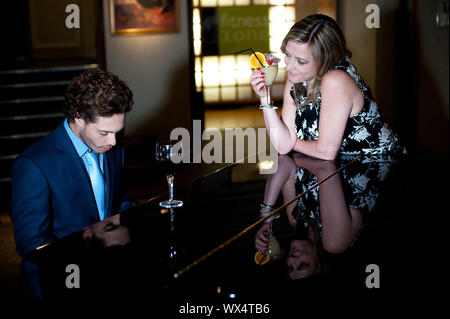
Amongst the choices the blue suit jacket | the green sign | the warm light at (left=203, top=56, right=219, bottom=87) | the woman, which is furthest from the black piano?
the warm light at (left=203, top=56, right=219, bottom=87)

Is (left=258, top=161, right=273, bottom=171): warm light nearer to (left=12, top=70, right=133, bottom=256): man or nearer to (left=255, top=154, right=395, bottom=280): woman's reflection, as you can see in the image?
(left=255, top=154, right=395, bottom=280): woman's reflection

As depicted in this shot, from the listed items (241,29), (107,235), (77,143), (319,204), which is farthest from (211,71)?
(107,235)

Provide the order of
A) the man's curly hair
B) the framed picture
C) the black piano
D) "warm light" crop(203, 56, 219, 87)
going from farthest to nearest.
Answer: "warm light" crop(203, 56, 219, 87), the framed picture, the man's curly hair, the black piano

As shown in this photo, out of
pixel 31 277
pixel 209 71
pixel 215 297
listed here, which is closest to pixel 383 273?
pixel 215 297

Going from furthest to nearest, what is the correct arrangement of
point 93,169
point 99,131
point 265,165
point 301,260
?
point 265,165, point 93,169, point 99,131, point 301,260

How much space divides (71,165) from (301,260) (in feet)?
3.09

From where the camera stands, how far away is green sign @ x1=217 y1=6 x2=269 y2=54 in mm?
6477

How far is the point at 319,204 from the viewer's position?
63.0 inches

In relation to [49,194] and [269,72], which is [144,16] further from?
[49,194]

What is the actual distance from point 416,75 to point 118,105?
4805 millimetres

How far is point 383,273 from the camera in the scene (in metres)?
1.19

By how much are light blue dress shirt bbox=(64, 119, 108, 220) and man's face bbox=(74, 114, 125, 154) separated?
2 centimetres

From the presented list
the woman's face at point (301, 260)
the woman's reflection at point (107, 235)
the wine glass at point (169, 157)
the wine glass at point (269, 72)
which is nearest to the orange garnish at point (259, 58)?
the wine glass at point (269, 72)
